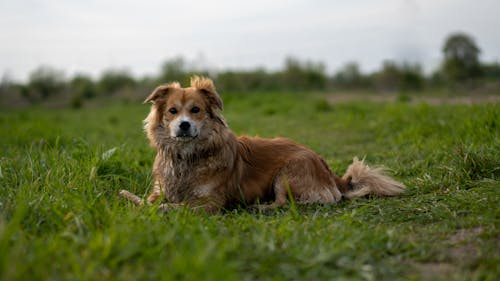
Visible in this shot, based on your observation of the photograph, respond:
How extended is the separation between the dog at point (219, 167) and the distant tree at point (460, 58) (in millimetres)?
13461

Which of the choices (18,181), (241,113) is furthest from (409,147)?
(241,113)

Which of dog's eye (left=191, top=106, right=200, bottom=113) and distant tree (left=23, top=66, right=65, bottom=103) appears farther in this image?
distant tree (left=23, top=66, right=65, bottom=103)

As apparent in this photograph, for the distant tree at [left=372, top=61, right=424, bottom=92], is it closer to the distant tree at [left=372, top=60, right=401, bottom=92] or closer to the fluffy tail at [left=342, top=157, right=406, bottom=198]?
the distant tree at [left=372, top=60, right=401, bottom=92]

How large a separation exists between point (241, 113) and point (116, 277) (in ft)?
43.1

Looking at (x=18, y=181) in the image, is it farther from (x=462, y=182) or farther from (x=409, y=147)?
(x=409, y=147)

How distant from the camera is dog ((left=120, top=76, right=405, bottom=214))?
4.55 meters

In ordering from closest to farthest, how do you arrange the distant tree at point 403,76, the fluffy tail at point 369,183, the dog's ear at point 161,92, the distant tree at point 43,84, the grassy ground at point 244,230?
the grassy ground at point 244,230 < the fluffy tail at point 369,183 < the dog's ear at point 161,92 < the distant tree at point 403,76 < the distant tree at point 43,84

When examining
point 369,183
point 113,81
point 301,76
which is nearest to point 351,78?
point 301,76

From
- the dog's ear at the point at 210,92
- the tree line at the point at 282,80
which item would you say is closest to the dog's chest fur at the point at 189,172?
the dog's ear at the point at 210,92

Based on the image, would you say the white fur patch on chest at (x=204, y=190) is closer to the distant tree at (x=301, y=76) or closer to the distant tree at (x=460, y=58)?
the distant tree at (x=460, y=58)

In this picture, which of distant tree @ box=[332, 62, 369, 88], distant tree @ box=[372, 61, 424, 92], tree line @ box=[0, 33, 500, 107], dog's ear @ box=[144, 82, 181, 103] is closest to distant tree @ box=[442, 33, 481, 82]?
tree line @ box=[0, 33, 500, 107]

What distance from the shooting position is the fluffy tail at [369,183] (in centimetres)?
461

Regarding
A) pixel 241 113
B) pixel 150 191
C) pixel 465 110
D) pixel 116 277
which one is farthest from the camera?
pixel 241 113

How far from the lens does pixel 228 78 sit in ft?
74.2
